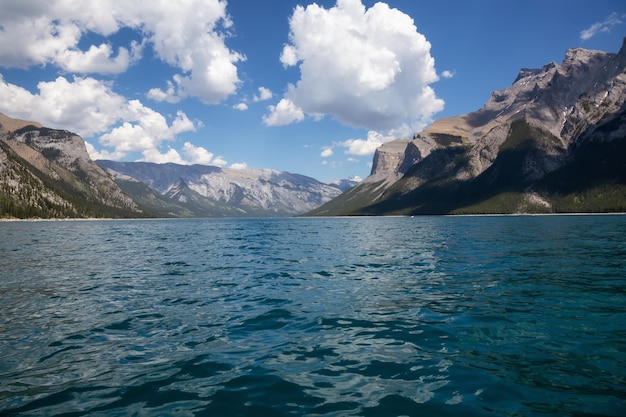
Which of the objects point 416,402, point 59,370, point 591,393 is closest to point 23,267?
point 59,370

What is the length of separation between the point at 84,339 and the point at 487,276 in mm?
28238

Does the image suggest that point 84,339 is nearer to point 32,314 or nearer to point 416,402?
point 32,314

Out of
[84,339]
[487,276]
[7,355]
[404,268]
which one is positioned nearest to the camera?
[7,355]

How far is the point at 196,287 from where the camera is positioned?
2808cm

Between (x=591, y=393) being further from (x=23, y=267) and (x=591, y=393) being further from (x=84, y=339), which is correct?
(x=23, y=267)

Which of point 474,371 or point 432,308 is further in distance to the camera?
point 432,308

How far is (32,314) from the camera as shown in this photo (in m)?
19.8

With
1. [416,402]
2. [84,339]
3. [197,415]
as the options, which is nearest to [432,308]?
[416,402]

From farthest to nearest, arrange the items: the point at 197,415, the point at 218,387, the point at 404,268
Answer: the point at 404,268 < the point at 218,387 < the point at 197,415

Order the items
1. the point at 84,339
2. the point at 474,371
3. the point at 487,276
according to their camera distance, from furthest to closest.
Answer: the point at 487,276 < the point at 84,339 < the point at 474,371

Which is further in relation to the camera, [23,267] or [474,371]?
[23,267]

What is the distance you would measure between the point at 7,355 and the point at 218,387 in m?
9.14

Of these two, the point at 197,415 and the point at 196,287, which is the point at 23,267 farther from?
the point at 197,415

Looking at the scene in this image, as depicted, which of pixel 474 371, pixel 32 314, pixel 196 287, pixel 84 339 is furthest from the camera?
pixel 196 287
